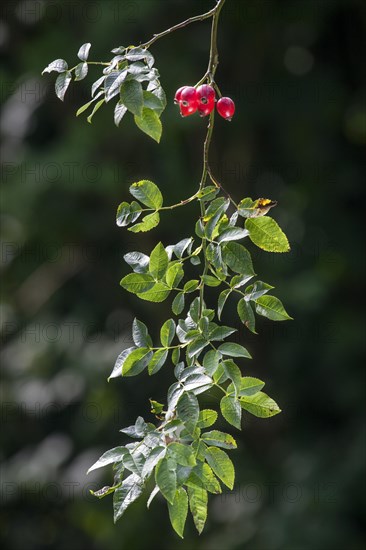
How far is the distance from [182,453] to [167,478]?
1.1 inches

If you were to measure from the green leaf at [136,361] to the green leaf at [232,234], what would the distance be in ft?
0.40

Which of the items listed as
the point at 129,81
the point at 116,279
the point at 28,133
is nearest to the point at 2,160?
the point at 28,133

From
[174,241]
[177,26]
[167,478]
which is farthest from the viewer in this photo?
[174,241]

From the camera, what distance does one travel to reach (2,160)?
369 cm

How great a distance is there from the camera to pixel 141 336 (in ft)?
3.09

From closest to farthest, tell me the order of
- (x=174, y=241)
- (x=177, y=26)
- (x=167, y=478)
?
(x=167, y=478) < (x=177, y=26) < (x=174, y=241)

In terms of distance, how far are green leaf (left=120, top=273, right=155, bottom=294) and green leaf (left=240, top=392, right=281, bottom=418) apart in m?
0.14

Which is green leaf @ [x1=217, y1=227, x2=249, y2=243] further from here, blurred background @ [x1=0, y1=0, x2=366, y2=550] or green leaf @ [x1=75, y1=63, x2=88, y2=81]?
blurred background @ [x1=0, y1=0, x2=366, y2=550]

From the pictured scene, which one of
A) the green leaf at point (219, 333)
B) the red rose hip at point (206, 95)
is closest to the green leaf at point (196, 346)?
the green leaf at point (219, 333)

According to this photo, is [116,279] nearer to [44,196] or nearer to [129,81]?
[44,196]

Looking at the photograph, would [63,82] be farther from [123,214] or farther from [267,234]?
[267,234]

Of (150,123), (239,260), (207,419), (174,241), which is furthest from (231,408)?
(174,241)

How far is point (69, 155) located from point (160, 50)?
1.74 ft

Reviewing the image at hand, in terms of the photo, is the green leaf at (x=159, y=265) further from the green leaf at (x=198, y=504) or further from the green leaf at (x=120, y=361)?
the green leaf at (x=198, y=504)
